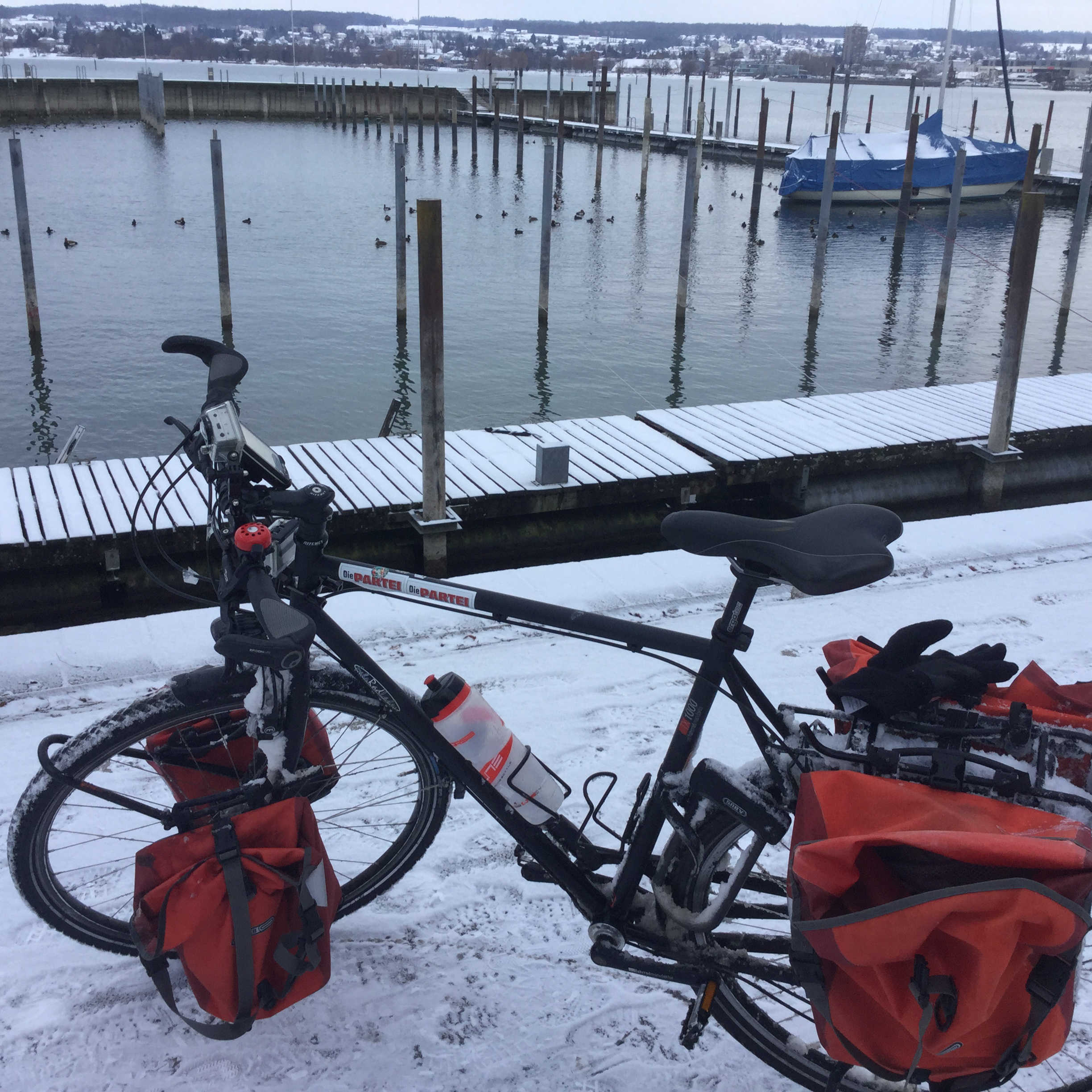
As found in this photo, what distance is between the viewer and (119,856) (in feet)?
8.44

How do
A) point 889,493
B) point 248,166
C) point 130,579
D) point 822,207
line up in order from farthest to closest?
1. point 248,166
2. point 822,207
3. point 889,493
4. point 130,579

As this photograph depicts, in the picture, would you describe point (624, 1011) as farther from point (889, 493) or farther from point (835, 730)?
point (889, 493)

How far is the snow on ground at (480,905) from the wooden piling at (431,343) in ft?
4.36

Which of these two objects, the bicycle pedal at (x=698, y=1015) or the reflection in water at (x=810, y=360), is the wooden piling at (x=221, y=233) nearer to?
the reflection in water at (x=810, y=360)

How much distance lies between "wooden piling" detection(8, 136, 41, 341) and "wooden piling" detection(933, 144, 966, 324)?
43.2 ft

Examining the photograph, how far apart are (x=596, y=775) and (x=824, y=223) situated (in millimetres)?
15174

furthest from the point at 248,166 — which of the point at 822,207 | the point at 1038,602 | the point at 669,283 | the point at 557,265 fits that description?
the point at 1038,602

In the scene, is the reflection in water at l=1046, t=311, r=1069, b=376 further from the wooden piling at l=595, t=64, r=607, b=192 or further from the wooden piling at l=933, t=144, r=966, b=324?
the wooden piling at l=595, t=64, r=607, b=192

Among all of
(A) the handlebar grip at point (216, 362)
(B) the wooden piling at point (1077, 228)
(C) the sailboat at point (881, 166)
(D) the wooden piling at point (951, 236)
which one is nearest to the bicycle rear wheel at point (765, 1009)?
(A) the handlebar grip at point (216, 362)

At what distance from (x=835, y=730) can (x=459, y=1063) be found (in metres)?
1.04

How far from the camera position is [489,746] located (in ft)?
6.97

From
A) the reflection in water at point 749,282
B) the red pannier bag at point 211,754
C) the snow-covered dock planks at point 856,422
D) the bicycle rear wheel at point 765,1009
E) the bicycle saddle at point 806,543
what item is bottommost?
the reflection in water at point 749,282

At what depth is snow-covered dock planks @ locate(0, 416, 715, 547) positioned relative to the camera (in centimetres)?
627

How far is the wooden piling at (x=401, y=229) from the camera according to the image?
14711 millimetres
